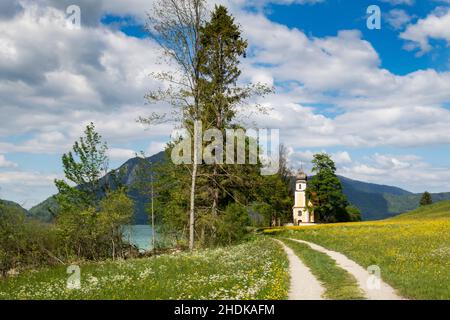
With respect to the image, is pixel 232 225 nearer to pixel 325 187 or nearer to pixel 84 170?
pixel 84 170

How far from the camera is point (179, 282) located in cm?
1670

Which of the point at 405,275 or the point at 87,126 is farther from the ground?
the point at 87,126

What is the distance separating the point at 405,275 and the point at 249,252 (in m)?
12.1

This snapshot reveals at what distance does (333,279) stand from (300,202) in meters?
95.6

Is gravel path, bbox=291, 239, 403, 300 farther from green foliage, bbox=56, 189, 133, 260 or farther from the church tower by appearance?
the church tower

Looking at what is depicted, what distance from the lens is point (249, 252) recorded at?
27297 mm

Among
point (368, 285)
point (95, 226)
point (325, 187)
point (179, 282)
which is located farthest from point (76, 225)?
point (325, 187)

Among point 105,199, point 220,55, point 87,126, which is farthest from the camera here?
point 87,126

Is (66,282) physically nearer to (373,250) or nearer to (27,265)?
(27,265)

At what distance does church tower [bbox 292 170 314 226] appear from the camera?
106m

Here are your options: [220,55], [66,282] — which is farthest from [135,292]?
[220,55]

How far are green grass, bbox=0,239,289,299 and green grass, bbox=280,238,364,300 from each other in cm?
129

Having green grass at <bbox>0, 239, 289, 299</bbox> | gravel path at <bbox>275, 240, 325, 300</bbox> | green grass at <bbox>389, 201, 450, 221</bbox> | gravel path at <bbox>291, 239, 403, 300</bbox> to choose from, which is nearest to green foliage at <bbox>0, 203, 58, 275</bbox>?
green grass at <bbox>0, 239, 289, 299</bbox>

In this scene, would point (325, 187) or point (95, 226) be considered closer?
point (95, 226)
